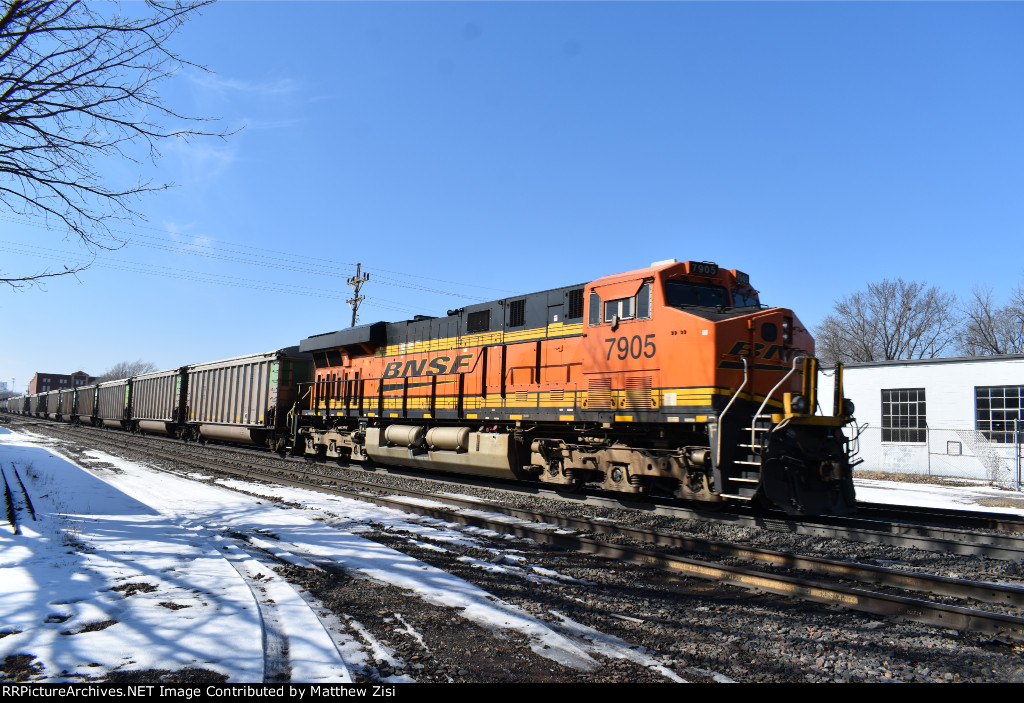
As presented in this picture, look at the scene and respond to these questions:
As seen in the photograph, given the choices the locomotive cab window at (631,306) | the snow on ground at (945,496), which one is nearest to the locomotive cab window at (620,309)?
the locomotive cab window at (631,306)

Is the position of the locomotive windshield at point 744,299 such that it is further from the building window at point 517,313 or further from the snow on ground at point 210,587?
the snow on ground at point 210,587

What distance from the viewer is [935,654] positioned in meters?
4.42

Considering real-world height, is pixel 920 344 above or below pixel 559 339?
above

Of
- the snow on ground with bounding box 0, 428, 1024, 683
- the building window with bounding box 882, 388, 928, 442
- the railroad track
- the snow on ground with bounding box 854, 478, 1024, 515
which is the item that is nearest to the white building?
the building window with bounding box 882, 388, 928, 442

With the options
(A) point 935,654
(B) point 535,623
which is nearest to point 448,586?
(B) point 535,623

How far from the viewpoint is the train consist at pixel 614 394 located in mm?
8461

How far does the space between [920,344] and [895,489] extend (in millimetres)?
39951

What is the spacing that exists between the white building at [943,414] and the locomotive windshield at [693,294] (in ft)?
42.2

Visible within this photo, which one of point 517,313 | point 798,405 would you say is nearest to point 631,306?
point 798,405

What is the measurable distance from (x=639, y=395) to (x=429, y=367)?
681cm

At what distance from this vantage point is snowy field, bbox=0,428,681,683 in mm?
3912

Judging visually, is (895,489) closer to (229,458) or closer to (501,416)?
(501,416)

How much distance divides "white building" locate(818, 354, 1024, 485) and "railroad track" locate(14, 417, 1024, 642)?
1502 cm

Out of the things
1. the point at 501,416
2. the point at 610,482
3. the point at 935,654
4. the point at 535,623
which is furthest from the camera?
the point at 501,416
